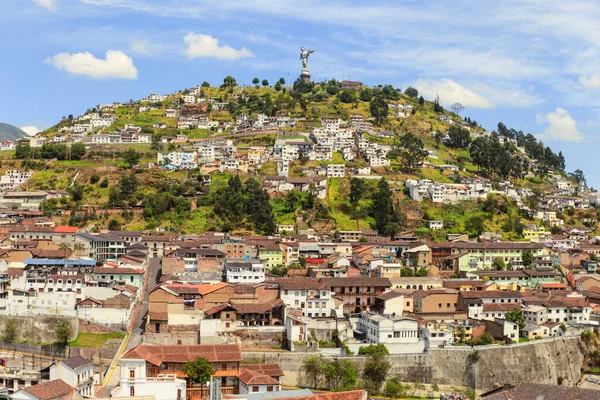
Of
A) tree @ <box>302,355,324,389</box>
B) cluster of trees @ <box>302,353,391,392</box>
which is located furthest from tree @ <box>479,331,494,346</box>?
tree @ <box>302,355,324,389</box>

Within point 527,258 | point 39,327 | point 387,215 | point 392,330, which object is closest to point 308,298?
point 392,330

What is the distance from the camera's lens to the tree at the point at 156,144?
85125 mm

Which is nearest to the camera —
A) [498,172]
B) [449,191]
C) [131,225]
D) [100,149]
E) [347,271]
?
[347,271]

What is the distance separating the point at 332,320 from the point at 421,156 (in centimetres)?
4584

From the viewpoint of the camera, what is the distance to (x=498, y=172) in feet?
292

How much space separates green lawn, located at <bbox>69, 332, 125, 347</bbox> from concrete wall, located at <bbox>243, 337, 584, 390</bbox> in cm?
771

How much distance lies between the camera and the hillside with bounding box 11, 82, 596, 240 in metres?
66.4

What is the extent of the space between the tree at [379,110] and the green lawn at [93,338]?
6636 centimetres

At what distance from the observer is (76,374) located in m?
32.7

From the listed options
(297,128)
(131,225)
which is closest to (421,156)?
(297,128)

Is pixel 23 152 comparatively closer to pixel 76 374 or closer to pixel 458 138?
pixel 76 374

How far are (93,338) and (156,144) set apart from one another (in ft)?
159

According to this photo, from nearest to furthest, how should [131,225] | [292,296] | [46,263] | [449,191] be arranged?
1. [292,296]
2. [46,263]
3. [131,225]
4. [449,191]

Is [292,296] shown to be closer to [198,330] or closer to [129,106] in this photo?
[198,330]
